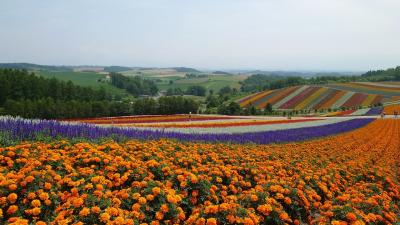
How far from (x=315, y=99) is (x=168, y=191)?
8666cm

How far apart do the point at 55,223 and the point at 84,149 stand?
462 cm

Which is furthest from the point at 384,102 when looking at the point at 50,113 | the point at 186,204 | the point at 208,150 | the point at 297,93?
the point at 186,204

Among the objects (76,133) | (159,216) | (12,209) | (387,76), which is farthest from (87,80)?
(159,216)

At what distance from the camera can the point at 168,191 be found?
6566 millimetres

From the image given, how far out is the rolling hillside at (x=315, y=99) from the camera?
79.7m

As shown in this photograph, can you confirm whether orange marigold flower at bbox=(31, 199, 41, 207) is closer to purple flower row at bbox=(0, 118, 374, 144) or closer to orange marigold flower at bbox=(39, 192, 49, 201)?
orange marigold flower at bbox=(39, 192, 49, 201)

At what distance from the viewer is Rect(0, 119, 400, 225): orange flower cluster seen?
5844 millimetres

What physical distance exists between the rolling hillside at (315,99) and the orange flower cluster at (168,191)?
71.9 m

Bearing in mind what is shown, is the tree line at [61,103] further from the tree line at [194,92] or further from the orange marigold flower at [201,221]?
the tree line at [194,92]

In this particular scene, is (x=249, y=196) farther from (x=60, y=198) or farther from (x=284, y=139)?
(x=284, y=139)

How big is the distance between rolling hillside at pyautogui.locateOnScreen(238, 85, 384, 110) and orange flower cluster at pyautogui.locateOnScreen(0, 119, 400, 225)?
7192cm

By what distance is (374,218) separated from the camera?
6.93m

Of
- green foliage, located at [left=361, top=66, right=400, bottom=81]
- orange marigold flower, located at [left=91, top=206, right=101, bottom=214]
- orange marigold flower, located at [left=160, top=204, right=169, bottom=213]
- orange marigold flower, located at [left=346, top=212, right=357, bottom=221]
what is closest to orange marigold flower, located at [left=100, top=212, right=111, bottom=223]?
orange marigold flower, located at [left=91, top=206, right=101, bottom=214]

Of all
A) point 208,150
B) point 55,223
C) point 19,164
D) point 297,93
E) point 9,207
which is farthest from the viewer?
point 297,93
